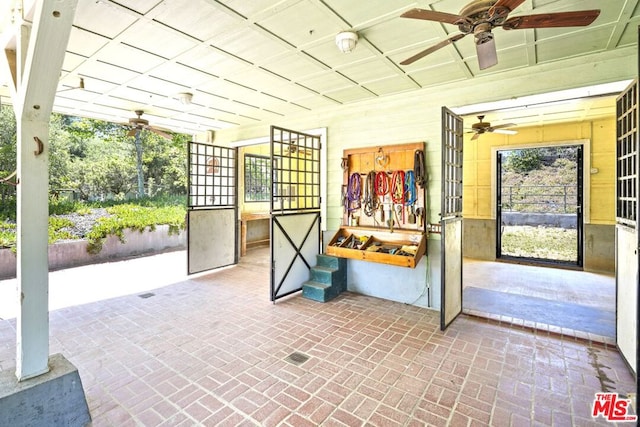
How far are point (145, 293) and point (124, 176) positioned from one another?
9899mm

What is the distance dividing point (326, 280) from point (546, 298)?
342 cm

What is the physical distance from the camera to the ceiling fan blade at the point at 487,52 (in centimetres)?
236

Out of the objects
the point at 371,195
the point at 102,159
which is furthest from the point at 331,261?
the point at 102,159

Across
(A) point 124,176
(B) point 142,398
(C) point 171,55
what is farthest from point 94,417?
(A) point 124,176

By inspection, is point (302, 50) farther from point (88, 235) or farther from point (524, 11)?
point (88, 235)

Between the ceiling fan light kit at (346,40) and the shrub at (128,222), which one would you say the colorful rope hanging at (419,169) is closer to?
the ceiling fan light kit at (346,40)

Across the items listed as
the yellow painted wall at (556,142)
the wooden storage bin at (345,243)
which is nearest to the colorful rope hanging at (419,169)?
the wooden storage bin at (345,243)

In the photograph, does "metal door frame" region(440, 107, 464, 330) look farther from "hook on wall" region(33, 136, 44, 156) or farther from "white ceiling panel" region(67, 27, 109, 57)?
"white ceiling panel" region(67, 27, 109, 57)

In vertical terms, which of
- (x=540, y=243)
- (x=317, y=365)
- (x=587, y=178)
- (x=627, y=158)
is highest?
(x=587, y=178)

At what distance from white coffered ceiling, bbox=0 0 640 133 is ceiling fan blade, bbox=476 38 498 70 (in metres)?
0.38

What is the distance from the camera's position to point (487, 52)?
244 cm

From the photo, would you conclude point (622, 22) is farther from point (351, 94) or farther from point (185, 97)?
point (185, 97)

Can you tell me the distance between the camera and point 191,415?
7.13 ft

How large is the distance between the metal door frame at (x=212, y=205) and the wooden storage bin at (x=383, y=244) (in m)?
2.87
